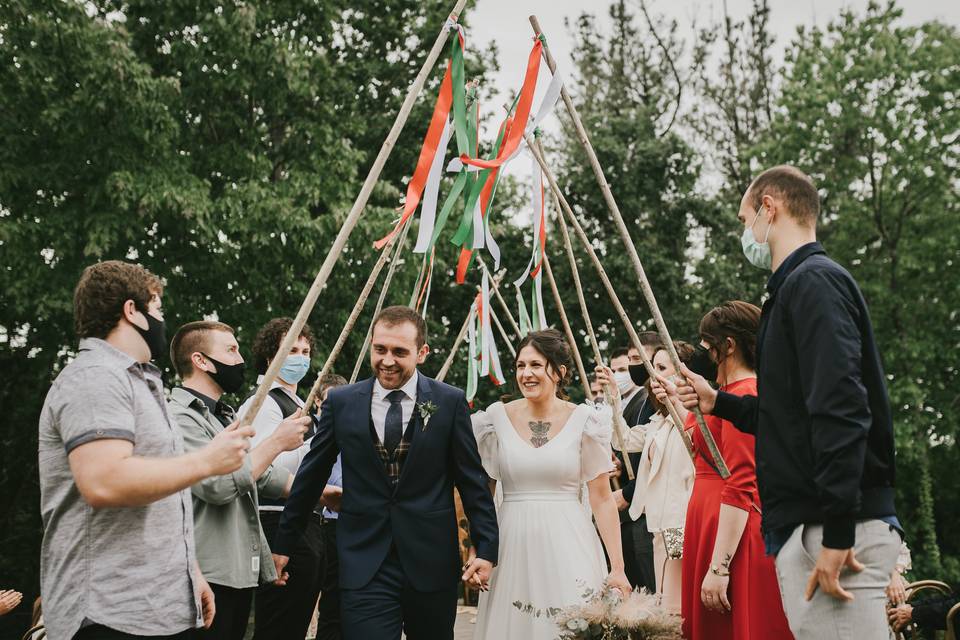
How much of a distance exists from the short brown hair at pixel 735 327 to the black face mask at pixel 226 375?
2417 millimetres

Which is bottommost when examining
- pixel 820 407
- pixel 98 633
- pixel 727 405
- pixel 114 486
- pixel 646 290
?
pixel 98 633

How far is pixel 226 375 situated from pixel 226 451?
70.1 inches

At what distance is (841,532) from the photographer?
113 inches

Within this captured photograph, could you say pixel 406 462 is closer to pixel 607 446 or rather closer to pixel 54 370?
pixel 607 446

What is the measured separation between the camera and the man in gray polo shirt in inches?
114

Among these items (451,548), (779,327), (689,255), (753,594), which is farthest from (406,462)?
(689,255)

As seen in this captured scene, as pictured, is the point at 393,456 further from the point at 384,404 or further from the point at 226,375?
→ the point at 226,375

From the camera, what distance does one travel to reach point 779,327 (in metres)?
3.23

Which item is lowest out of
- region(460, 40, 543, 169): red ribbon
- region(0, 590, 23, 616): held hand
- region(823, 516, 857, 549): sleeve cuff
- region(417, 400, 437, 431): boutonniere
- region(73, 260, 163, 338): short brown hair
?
region(0, 590, 23, 616): held hand

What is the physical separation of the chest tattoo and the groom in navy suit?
0.59 meters

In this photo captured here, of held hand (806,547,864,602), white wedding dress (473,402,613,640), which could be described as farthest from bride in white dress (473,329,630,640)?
held hand (806,547,864,602)

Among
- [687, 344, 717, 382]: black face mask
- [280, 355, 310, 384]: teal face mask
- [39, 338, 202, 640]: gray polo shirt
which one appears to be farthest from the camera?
[280, 355, 310, 384]: teal face mask

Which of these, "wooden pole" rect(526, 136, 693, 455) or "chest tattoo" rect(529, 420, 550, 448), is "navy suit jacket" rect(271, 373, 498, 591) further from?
"wooden pole" rect(526, 136, 693, 455)

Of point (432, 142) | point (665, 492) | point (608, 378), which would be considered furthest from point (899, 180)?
point (432, 142)
